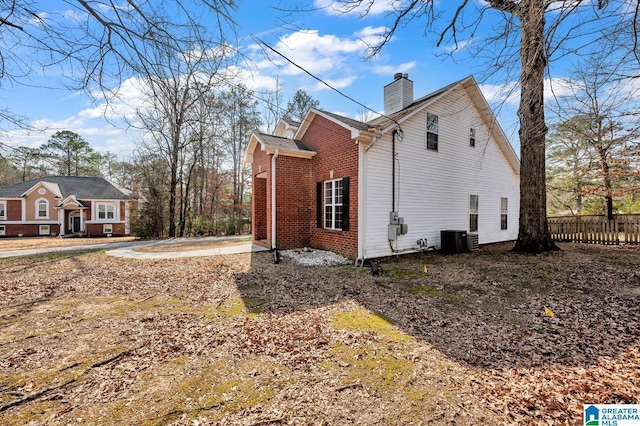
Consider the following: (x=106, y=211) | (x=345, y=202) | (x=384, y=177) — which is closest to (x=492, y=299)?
(x=384, y=177)

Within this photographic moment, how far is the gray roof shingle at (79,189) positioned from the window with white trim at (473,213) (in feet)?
81.9

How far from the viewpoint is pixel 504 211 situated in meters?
13.2

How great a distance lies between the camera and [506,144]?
1223 centimetres

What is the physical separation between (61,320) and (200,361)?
2758 mm

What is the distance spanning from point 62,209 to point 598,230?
3534cm

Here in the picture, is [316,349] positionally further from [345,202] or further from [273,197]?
[273,197]

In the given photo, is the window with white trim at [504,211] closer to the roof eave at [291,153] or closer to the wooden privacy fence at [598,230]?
the wooden privacy fence at [598,230]

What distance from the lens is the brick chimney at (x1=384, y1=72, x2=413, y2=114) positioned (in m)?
10.8

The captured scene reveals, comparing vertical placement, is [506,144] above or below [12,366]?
above

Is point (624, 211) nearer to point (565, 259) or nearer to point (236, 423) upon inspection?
point (565, 259)

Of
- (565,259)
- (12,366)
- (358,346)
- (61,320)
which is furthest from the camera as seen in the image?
(565,259)

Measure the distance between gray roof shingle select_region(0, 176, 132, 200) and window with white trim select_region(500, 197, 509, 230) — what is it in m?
26.5

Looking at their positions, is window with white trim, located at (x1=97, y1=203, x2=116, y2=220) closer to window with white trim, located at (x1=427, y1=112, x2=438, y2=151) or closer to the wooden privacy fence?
window with white trim, located at (x1=427, y1=112, x2=438, y2=151)

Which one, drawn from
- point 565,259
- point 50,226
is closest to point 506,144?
point 565,259
